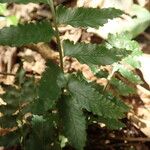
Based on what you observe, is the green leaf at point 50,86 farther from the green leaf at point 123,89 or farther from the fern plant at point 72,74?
the green leaf at point 123,89

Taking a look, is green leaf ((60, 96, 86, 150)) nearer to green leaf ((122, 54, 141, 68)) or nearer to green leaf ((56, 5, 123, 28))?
green leaf ((56, 5, 123, 28))

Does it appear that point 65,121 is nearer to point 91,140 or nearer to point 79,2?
point 91,140

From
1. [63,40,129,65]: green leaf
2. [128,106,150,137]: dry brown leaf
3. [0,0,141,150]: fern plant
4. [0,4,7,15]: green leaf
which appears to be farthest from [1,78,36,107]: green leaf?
[0,4,7,15]: green leaf

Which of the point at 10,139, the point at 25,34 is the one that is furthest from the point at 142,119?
the point at 25,34

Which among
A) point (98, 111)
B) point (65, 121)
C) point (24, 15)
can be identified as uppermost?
point (98, 111)

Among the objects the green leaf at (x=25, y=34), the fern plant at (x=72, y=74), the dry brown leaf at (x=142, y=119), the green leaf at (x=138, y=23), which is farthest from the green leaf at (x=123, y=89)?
the green leaf at (x=138, y=23)

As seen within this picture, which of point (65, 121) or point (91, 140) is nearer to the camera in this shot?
point (65, 121)

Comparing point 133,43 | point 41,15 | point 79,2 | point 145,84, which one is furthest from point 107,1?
point 133,43
